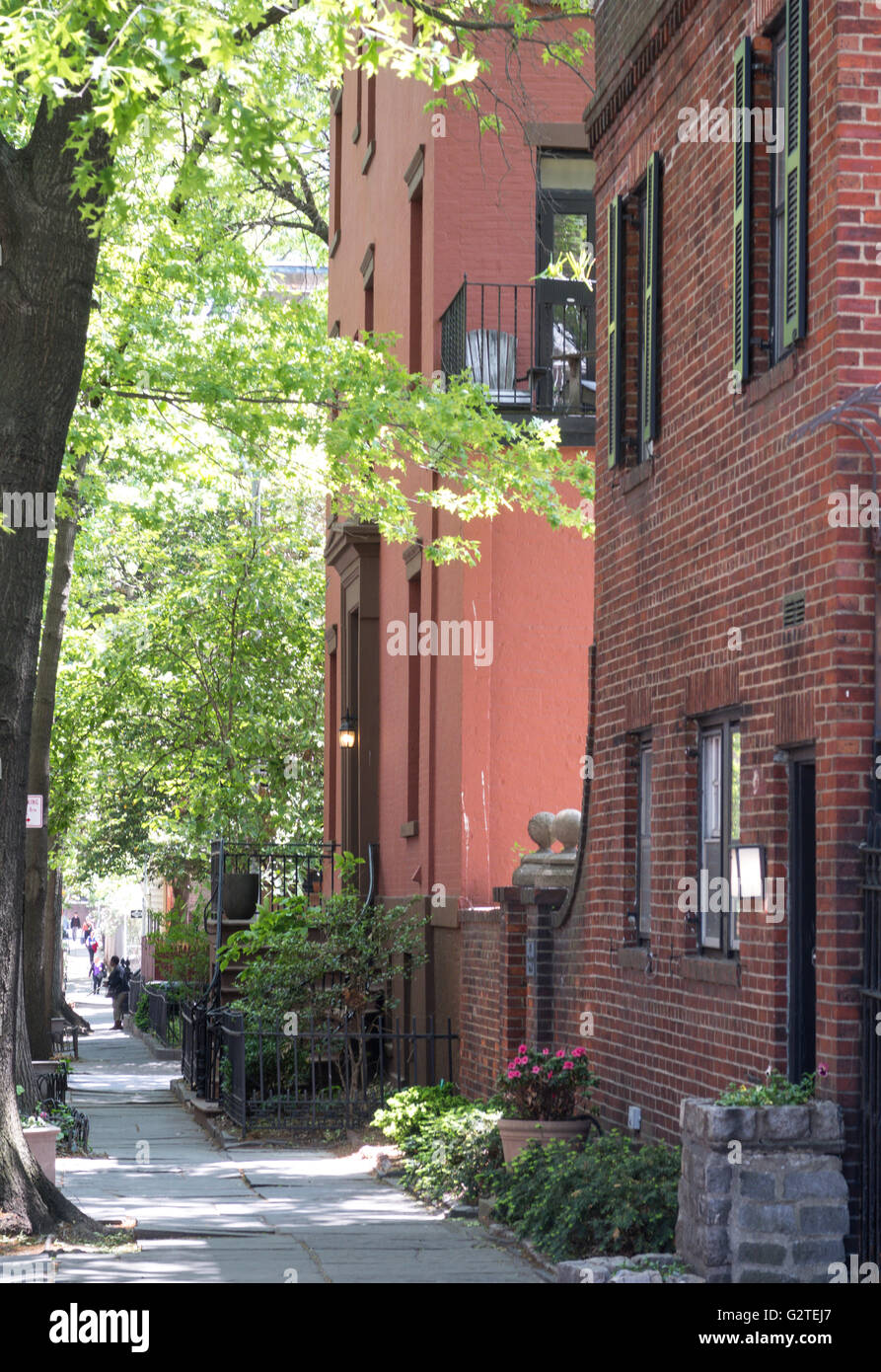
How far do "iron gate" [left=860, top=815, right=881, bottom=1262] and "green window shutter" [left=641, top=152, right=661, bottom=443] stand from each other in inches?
165

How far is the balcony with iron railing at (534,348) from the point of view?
15953mm

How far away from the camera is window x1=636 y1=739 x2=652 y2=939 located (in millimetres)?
11391

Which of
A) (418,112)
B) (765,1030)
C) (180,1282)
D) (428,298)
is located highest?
(418,112)

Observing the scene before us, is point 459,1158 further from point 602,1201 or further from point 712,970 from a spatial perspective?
point 712,970

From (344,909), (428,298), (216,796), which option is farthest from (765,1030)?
(216,796)

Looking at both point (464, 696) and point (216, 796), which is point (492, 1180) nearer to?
point (464, 696)

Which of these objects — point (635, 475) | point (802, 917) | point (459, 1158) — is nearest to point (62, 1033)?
point (459, 1158)

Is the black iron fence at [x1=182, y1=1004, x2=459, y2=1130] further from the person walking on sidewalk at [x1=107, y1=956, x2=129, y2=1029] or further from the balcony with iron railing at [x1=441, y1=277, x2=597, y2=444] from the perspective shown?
the person walking on sidewalk at [x1=107, y1=956, x2=129, y2=1029]

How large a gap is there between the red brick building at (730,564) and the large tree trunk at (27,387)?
3460 mm

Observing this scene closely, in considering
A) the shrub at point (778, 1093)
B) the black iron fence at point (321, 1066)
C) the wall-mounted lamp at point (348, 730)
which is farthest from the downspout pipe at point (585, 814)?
the wall-mounted lamp at point (348, 730)

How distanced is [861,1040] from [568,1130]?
391 cm

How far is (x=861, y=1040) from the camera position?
7695 millimetres

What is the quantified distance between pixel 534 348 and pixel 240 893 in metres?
8.60

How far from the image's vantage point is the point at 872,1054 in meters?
7.61
